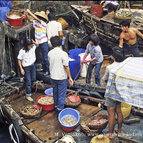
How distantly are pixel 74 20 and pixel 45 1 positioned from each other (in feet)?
6.38

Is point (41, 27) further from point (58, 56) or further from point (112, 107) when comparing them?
point (112, 107)

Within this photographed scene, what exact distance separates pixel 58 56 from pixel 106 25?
4.73 m

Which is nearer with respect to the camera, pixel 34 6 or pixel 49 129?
pixel 49 129

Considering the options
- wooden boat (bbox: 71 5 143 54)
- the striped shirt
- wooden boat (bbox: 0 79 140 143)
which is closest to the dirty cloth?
wooden boat (bbox: 0 79 140 143)

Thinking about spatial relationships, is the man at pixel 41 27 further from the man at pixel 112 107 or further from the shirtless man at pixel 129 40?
the man at pixel 112 107

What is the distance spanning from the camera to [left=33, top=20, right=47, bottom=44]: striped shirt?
264 inches

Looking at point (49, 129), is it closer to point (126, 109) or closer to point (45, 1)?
point (126, 109)

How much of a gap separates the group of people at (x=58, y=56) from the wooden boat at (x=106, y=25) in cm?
192

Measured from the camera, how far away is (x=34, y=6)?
10.9 m

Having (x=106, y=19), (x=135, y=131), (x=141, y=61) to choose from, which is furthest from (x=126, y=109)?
(x=106, y=19)

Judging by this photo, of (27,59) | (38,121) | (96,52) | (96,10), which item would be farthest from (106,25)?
(38,121)

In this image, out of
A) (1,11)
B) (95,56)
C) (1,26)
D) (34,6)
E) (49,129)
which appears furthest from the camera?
(34,6)

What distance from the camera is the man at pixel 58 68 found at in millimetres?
4812

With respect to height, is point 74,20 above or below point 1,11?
below
